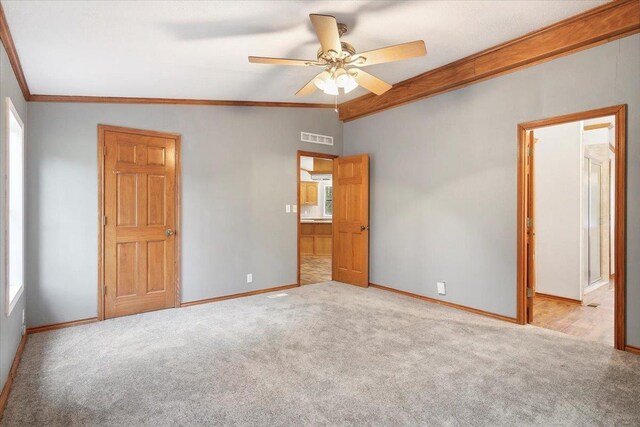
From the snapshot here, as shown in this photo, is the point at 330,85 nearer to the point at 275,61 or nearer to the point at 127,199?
the point at 275,61

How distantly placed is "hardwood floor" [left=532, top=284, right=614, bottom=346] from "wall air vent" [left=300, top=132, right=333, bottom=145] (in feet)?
12.1

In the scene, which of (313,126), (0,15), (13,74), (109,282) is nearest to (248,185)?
(313,126)

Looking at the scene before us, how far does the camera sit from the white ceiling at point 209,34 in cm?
241

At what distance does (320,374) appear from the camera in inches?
99.7

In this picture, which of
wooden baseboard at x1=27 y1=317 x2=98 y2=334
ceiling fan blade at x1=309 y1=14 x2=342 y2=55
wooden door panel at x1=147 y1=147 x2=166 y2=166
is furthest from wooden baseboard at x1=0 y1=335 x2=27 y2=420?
ceiling fan blade at x1=309 y1=14 x2=342 y2=55

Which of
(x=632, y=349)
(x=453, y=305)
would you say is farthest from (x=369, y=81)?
(x=632, y=349)

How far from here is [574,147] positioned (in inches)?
179

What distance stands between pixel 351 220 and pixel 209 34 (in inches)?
133

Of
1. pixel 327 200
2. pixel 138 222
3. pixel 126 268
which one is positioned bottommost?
pixel 126 268

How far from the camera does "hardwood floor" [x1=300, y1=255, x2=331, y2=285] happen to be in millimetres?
6023

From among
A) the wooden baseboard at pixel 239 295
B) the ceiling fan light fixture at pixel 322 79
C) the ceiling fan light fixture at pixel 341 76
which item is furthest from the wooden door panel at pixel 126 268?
the ceiling fan light fixture at pixel 341 76

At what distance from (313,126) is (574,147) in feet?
11.7

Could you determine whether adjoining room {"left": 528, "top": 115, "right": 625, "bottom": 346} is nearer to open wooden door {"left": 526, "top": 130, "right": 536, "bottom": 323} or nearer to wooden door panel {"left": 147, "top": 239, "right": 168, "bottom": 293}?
open wooden door {"left": 526, "top": 130, "right": 536, "bottom": 323}

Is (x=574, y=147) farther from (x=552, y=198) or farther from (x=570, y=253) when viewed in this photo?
(x=570, y=253)
